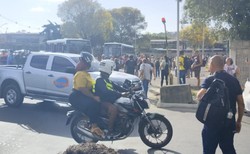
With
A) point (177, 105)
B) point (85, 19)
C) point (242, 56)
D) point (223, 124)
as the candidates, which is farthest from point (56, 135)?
point (85, 19)

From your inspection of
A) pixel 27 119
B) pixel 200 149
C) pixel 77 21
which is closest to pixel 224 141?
pixel 200 149

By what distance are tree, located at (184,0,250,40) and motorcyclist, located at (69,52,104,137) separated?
39.6ft

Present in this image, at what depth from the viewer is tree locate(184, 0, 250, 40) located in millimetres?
17516

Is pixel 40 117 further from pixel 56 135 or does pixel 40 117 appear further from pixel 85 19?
pixel 85 19

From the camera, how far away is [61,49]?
29.8 metres

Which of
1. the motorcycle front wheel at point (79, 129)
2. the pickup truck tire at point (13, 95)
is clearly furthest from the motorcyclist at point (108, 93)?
the pickup truck tire at point (13, 95)

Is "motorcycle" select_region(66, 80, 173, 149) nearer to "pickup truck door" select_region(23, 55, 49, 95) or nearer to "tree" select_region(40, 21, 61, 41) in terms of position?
"pickup truck door" select_region(23, 55, 49, 95)

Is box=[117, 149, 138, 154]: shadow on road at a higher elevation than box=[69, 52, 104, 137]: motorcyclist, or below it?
below

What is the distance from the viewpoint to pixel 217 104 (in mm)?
4746

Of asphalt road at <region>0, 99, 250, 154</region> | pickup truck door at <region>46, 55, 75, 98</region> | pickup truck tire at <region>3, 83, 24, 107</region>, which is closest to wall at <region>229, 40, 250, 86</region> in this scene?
asphalt road at <region>0, 99, 250, 154</region>

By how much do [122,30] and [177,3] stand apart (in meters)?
79.3

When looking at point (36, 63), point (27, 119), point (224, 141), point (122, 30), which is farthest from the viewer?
point (122, 30)

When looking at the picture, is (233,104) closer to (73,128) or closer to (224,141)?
(224,141)

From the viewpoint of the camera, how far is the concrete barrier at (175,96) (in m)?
12.5
